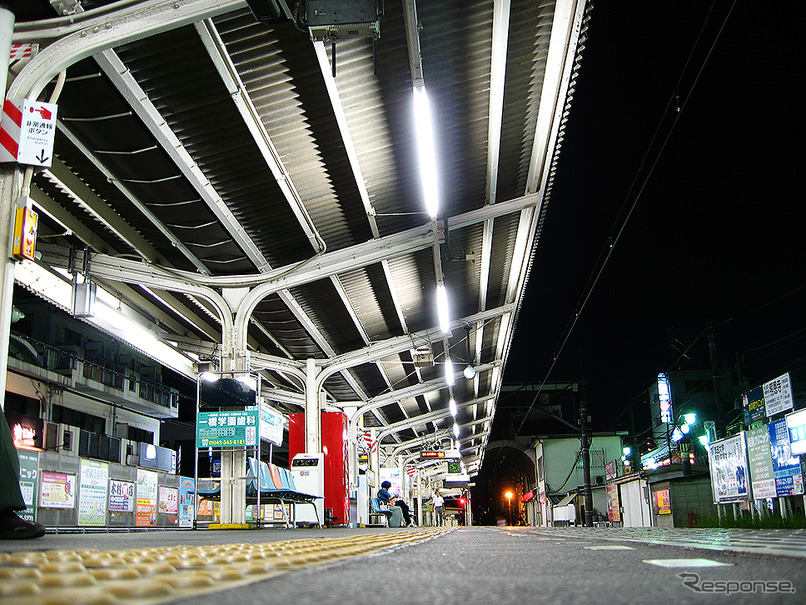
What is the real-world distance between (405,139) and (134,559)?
7630mm

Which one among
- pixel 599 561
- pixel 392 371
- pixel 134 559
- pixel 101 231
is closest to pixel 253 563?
pixel 134 559

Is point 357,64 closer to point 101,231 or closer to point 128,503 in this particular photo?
point 101,231

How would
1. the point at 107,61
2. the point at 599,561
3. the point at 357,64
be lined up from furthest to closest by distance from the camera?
1. the point at 357,64
2. the point at 107,61
3. the point at 599,561

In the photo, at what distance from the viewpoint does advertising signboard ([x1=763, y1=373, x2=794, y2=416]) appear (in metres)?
16.0

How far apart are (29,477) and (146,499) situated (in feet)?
24.5

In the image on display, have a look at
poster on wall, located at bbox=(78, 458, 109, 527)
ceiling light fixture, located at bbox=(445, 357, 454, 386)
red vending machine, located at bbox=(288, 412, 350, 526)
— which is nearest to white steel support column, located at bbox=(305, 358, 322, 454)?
red vending machine, located at bbox=(288, 412, 350, 526)

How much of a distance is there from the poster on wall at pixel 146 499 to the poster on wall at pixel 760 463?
717 inches

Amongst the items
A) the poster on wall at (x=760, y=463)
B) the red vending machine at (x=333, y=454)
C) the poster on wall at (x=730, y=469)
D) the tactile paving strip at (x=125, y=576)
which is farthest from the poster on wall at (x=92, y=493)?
the tactile paving strip at (x=125, y=576)

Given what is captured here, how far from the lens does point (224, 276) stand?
12500 millimetres

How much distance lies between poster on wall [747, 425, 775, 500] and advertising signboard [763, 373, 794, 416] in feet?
10.7

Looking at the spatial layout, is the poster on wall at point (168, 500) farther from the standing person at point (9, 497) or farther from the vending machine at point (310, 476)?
the standing person at point (9, 497)

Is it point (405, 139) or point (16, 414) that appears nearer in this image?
point (405, 139)

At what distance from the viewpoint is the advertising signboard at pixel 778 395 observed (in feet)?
52.5

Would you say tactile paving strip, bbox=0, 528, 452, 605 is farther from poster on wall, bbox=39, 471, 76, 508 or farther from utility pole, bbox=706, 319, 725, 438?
utility pole, bbox=706, 319, 725, 438
